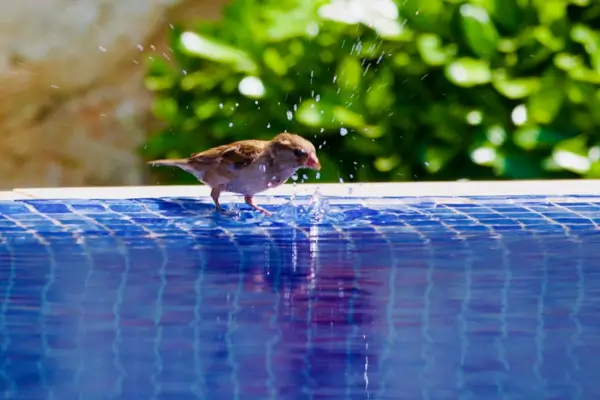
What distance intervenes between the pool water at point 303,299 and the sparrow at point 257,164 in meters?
0.13

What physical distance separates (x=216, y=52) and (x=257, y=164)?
182 centimetres

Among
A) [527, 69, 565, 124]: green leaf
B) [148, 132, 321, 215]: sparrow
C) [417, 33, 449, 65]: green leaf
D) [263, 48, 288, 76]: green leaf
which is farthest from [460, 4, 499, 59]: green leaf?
[148, 132, 321, 215]: sparrow

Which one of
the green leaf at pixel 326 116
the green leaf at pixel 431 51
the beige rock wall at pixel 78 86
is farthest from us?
the beige rock wall at pixel 78 86

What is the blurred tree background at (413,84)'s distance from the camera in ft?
18.6

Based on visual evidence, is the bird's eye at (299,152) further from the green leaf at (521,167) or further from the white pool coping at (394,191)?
the green leaf at (521,167)

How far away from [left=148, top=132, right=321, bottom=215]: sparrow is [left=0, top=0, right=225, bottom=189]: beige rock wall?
107 inches

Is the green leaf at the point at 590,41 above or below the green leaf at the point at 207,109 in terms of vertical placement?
above

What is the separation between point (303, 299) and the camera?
359cm

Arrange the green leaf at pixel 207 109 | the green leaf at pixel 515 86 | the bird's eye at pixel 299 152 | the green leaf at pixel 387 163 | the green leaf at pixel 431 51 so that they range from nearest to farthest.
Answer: the bird's eye at pixel 299 152 < the green leaf at pixel 515 86 < the green leaf at pixel 431 51 < the green leaf at pixel 387 163 < the green leaf at pixel 207 109

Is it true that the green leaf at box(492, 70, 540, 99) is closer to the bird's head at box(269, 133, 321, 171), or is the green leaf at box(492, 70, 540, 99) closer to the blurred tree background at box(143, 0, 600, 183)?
the blurred tree background at box(143, 0, 600, 183)

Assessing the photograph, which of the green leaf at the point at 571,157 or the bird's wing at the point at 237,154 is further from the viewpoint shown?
the green leaf at the point at 571,157

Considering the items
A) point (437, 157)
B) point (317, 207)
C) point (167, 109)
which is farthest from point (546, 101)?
point (167, 109)

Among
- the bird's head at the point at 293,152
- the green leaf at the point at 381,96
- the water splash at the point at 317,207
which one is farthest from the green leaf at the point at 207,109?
the bird's head at the point at 293,152

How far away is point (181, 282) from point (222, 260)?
264mm
